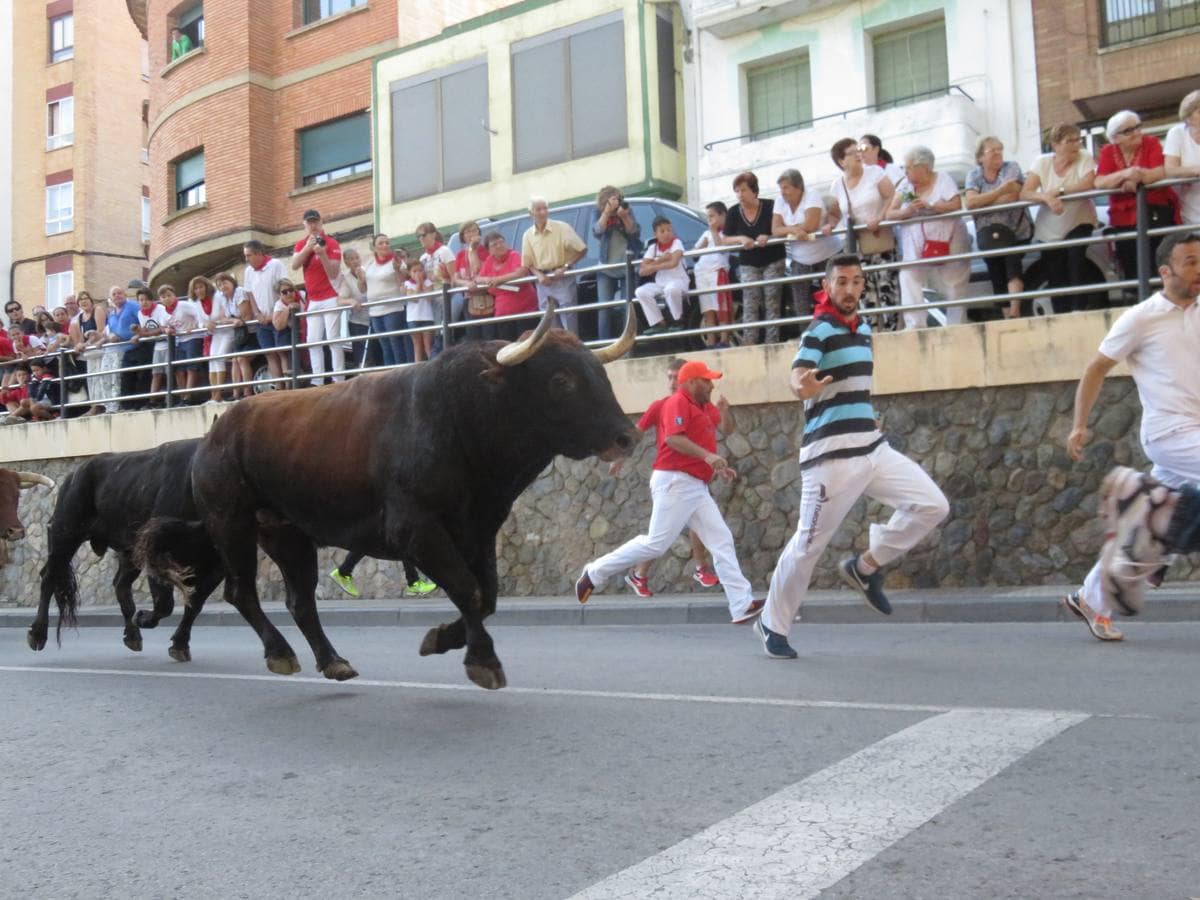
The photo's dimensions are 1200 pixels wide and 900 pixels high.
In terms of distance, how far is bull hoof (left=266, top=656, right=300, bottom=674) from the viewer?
6918 millimetres

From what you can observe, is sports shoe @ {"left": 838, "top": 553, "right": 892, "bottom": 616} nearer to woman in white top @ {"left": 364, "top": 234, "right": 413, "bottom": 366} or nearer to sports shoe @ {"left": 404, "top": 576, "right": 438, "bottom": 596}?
sports shoe @ {"left": 404, "top": 576, "right": 438, "bottom": 596}

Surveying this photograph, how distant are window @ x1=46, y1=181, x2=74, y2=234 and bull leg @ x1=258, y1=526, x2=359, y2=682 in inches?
1406

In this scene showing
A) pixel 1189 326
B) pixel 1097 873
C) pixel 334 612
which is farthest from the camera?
pixel 334 612

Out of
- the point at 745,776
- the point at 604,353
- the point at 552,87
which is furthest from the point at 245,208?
the point at 745,776

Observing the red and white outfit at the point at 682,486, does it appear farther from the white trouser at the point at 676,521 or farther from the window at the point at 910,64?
the window at the point at 910,64

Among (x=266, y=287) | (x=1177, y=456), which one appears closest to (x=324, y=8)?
(x=266, y=287)

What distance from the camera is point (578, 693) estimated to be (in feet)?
20.5

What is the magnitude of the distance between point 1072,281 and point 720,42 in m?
14.4

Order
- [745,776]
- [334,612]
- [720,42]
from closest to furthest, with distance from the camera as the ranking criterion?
[745,776], [334,612], [720,42]

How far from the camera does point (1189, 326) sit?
6320 mm

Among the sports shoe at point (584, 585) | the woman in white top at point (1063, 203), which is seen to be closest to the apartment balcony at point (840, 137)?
the woman in white top at point (1063, 203)

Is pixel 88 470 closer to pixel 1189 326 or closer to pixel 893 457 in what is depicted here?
pixel 893 457

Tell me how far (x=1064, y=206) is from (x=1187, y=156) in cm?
95

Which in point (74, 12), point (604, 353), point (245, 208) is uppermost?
point (74, 12)
